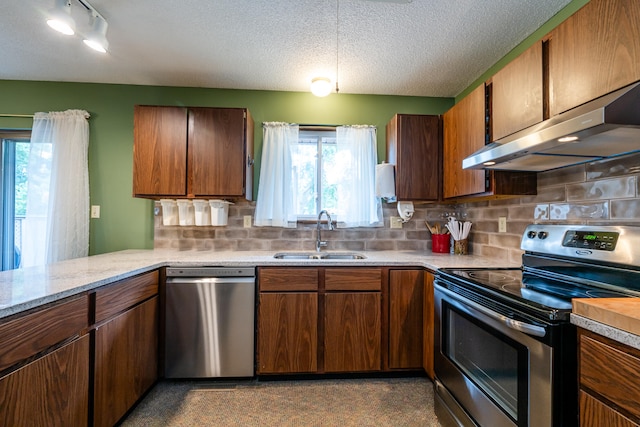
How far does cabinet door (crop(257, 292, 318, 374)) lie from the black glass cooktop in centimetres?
98

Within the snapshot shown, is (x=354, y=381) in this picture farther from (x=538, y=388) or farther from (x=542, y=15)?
(x=542, y=15)

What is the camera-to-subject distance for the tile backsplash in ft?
4.56

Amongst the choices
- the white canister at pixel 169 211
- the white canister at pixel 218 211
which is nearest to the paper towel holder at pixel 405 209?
the white canister at pixel 218 211

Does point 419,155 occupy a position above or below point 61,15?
below

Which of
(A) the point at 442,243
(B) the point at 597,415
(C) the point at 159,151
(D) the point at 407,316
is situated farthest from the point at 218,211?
(B) the point at 597,415

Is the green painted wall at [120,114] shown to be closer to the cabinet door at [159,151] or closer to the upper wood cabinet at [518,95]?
the cabinet door at [159,151]

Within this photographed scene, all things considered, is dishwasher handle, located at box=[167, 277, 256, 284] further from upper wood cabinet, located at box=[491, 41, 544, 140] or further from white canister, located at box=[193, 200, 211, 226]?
upper wood cabinet, located at box=[491, 41, 544, 140]

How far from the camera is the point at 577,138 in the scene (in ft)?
3.66

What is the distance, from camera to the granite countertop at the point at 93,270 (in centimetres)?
111

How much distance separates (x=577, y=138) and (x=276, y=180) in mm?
2084

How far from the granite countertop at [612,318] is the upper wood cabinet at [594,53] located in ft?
2.63

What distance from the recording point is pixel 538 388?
1.01m

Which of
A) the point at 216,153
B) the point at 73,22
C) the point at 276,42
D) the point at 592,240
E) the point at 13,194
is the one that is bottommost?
the point at 592,240

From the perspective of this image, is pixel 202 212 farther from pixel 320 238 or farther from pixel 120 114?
pixel 120 114
